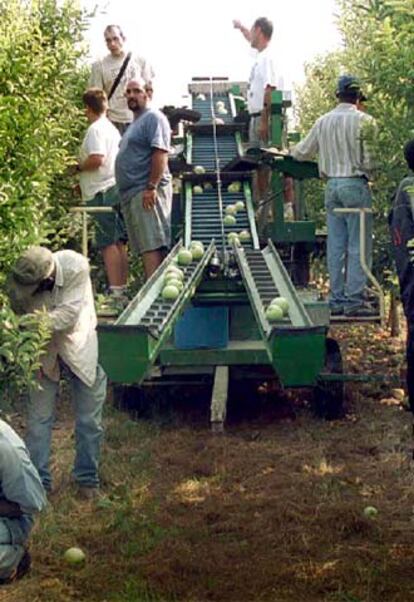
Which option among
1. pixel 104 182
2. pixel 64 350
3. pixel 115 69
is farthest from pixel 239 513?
pixel 115 69

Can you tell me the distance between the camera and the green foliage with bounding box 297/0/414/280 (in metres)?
6.85

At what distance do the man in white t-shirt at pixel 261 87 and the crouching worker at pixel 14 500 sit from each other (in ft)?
20.7

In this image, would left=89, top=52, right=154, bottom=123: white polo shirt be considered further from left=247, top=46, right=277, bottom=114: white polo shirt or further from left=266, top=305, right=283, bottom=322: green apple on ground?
left=266, top=305, right=283, bottom=322: green apple on ground

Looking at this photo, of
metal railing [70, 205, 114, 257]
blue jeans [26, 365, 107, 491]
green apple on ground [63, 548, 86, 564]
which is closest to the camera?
green apple on ground [63, 548, 86, 564]

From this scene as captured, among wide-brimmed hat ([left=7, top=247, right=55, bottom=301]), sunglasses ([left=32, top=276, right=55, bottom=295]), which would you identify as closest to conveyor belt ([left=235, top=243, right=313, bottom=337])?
sunglasses ([left=32, top=276, right=55, bottom=295])

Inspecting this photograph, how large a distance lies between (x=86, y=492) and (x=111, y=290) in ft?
12.5

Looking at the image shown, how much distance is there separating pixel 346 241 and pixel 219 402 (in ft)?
7.63

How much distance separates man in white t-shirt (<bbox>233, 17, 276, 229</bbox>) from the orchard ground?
8.91 ft

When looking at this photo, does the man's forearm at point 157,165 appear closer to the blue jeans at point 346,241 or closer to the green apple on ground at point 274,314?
the blue jeans at point 346,241

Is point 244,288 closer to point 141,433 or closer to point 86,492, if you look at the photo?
point 141,433

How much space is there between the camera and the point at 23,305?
746 centimetres

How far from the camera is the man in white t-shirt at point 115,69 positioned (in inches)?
484

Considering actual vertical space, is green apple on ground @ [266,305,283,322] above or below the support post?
above

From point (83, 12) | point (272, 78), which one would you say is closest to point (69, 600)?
point (83, 12)
